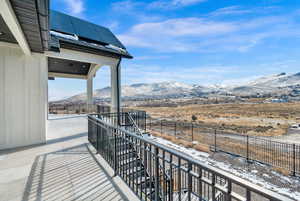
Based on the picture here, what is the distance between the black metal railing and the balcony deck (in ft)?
0.74

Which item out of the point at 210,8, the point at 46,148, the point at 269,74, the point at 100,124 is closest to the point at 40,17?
the point at 100,124

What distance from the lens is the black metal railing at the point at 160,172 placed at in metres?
0.99

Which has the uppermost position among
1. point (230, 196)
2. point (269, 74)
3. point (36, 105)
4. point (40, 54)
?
point (269, 74)

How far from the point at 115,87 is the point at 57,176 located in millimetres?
4630

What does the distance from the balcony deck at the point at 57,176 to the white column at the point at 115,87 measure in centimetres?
320

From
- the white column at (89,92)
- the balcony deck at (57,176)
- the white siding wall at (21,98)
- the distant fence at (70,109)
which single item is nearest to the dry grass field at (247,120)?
the white column at (89,92)

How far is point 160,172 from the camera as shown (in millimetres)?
2871

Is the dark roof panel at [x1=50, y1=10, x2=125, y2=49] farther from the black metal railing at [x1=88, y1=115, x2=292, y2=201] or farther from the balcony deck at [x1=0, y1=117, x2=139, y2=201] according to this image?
the balcony deck at [x1=0, y1=117, x2=139, y2=201]

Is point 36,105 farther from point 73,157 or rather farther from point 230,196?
point 230,196

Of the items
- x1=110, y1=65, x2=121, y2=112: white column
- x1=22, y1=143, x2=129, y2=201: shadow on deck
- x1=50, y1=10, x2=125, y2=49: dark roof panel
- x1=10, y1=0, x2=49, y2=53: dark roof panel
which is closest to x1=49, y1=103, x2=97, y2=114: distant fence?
x1=110, y1=65, x2=121, y2=112: white column

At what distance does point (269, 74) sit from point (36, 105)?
199472mm

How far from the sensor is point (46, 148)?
3986 millimetres

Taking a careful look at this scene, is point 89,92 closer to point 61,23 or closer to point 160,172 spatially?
point 61,23

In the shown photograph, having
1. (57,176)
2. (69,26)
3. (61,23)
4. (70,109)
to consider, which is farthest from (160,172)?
(70,109)
